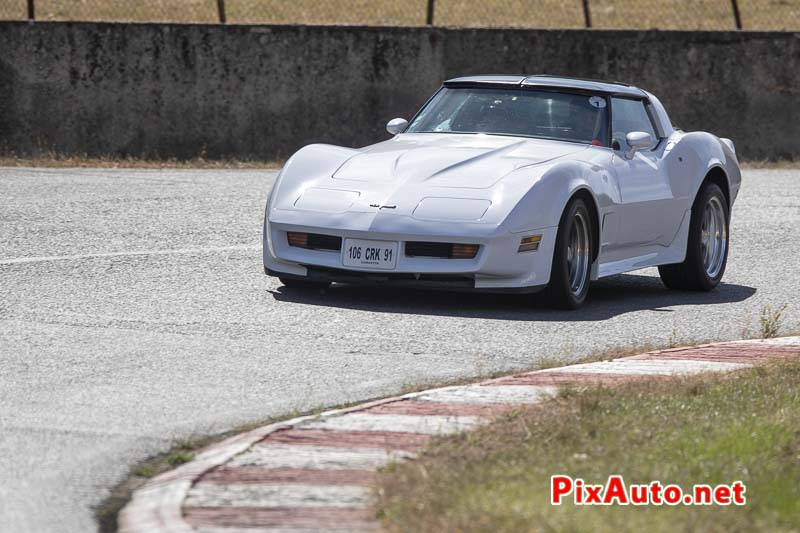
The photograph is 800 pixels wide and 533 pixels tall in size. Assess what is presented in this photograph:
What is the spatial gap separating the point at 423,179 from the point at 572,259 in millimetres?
1012

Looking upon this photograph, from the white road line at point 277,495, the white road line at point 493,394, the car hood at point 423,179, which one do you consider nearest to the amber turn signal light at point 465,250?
the car hood at point 423,179

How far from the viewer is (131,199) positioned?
1330 centimetres

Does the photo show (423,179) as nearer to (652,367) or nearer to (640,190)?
(640,190)

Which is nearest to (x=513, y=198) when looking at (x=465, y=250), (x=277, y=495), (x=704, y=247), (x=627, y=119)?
(x=465, y=250)

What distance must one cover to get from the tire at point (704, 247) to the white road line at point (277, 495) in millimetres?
5771

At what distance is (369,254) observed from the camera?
823cm

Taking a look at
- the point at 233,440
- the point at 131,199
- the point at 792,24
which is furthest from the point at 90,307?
the point at 792,24

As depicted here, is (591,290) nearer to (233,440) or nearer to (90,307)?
(90,307)

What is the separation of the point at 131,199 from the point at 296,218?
520 centimetres

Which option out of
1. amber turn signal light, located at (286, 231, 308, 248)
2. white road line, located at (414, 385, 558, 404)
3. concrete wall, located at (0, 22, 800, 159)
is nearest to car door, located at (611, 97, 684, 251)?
amber turn signal light, located at (286, 231, 308, 248)

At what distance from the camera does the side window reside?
9523 mm

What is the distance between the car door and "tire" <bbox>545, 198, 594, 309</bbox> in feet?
1.64

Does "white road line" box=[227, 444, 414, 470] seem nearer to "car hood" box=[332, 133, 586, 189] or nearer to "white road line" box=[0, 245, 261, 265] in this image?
"car hood" box=[332, 133, 586, 189]

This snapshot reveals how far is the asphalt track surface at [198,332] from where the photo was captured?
524 cm
